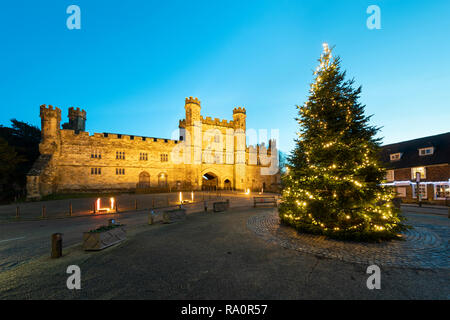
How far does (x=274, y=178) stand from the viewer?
1569 inches

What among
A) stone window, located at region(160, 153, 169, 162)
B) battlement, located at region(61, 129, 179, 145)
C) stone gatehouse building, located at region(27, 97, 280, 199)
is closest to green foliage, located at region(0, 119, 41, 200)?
stone gatehouse building, located at region(27, 97, 280, 199)

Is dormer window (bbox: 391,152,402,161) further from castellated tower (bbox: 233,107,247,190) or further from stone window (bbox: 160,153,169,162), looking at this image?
stone window (bbox: 160,153,169,162)

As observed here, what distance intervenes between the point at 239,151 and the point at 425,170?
81.4 ft

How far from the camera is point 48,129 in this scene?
69.3 feet

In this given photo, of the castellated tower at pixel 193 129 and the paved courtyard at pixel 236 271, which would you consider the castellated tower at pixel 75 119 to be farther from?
the paved courtyard at pixel 236 271

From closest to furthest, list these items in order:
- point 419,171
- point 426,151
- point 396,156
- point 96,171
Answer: point 419,171 → point 426,151 → point 396,156 → point 96,171

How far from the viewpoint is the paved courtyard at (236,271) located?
325 centimetres

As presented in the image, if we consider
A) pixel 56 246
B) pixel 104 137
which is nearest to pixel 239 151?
pixel 104 137

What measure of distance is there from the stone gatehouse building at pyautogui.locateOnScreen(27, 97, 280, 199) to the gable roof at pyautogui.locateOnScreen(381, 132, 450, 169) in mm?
20190

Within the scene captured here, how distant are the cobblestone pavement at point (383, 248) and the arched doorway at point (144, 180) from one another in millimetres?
24460

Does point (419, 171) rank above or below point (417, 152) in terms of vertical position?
below

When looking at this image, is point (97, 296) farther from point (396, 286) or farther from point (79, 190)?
point (79, 190)

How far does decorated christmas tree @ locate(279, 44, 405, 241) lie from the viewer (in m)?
6.17

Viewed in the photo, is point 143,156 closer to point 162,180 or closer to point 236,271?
point 162,180
